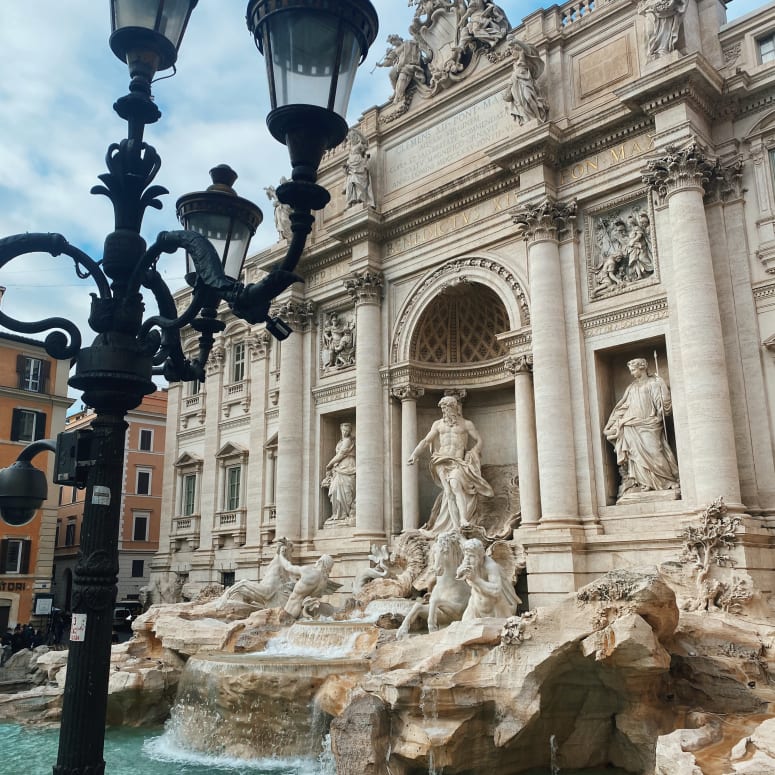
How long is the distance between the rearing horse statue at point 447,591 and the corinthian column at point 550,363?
347 centimetres

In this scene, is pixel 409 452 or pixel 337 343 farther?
pixel 337 343

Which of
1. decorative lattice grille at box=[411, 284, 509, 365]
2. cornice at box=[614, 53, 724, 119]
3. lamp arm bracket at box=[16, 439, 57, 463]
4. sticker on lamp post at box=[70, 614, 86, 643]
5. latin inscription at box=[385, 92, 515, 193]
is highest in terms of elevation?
latin inscription at box=[385, 92, 515, 193]

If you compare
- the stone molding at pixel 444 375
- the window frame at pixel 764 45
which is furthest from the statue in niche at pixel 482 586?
the window frame at pixel 764 45

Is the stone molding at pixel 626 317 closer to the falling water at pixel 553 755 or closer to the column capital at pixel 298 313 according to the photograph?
the falling water at pixel 553 755

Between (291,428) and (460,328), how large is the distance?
5.74 meters

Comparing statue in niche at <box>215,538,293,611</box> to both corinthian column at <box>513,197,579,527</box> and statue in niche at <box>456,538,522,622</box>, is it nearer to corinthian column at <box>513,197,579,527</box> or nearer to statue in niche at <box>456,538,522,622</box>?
corinthian column at <box>513,197,579,527</box>

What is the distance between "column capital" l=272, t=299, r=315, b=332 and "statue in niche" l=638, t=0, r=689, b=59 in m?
11.8

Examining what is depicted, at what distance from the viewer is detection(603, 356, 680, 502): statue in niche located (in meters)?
15.4

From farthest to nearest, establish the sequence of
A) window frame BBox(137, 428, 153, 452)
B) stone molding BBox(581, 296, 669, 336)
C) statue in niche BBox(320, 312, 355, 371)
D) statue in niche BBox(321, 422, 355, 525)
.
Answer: window frame BBox(137, 428, 153, 452), statue in niche BBox(320, 312, 355, 371), statue in niche BBox(321, 422, 355, 525), stone molding BBox(581, 296, 669, 336)

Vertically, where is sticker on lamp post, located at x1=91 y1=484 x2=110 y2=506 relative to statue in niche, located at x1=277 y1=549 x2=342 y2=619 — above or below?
above

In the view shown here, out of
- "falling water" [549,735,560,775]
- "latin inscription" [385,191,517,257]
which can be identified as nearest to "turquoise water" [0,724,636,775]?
"falling water" [549,735,560,775]

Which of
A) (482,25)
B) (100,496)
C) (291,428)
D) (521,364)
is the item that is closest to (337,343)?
(291,428)

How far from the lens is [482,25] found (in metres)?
20.5

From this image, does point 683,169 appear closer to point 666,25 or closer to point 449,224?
point 666,25
